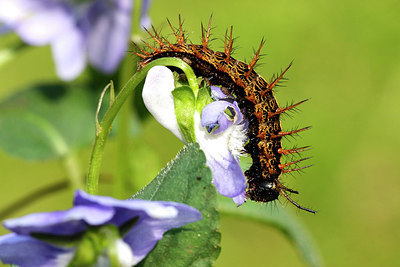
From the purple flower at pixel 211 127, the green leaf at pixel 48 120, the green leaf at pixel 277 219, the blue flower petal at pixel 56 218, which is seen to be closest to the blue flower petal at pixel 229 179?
the purple flower at pixel 211 127

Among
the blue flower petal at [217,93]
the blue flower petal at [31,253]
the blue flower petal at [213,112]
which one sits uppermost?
the blue flower petal at [217,93]

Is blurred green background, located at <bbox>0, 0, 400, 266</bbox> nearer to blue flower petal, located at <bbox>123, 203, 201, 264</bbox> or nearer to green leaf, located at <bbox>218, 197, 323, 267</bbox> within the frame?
green leaf, located at <bbox>218, 197, 323, 267</bbox>

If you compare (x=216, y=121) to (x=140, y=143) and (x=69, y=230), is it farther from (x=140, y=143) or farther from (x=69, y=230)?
(x=140, y=143)

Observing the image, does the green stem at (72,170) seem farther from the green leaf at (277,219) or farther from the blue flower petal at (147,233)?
the blue flower petal at (147,233)

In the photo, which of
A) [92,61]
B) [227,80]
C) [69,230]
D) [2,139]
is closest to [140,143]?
[92,61]

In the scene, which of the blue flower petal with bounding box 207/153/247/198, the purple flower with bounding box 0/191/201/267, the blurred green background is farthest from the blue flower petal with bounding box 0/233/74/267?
the blurred green background

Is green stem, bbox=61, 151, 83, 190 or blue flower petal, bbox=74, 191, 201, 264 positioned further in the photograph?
green stem, bbox=61, 151, 83, 190

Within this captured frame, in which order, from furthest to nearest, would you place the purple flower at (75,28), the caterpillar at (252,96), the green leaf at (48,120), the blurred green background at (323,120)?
→ the blurred green background at (323,120)
the green leaf at (48,120)
the purple flower at (75,28)
the caterpillar at (252,96)
